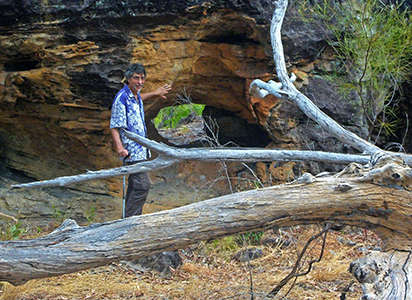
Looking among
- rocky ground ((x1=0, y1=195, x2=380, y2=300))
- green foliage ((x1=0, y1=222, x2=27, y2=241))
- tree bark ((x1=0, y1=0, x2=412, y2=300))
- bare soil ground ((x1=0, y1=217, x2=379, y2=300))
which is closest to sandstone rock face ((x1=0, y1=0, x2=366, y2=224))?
green foliage ((x1=0, y1=222, x2=27, y2=241))

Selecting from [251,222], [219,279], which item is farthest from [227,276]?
[251,222]

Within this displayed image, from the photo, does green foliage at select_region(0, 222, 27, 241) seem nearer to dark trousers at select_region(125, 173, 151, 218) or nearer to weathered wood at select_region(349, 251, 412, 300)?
dark trousers at select_region(125, 173, 151, 218)

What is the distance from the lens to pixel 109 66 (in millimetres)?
5871

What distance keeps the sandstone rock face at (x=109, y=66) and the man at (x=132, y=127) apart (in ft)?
3.80

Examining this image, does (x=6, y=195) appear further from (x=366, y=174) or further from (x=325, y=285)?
(x=366, y=174)

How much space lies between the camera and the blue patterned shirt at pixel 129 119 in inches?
175

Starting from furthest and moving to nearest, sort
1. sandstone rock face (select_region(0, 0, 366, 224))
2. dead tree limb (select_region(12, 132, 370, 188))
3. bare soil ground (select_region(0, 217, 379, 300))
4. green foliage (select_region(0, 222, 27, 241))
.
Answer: sandstone rock face (select_region(0, 0, 366, 224))
green foliage (select_region(0, 222, 27, 241))
bare soil ground (select_region(0, 217, 379, 300))
dead tree limb (select_region(12, 132, 370, 188))

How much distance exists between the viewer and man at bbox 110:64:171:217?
14.6 feet

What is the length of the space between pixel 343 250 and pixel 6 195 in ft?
13.6

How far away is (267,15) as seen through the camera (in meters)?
5.75

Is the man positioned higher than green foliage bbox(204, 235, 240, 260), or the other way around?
the man

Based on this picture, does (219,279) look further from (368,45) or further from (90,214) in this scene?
(368,45)

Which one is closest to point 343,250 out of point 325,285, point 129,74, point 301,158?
point 325,285

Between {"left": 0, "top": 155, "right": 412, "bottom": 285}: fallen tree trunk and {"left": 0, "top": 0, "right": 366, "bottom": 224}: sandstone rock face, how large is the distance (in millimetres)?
3009
